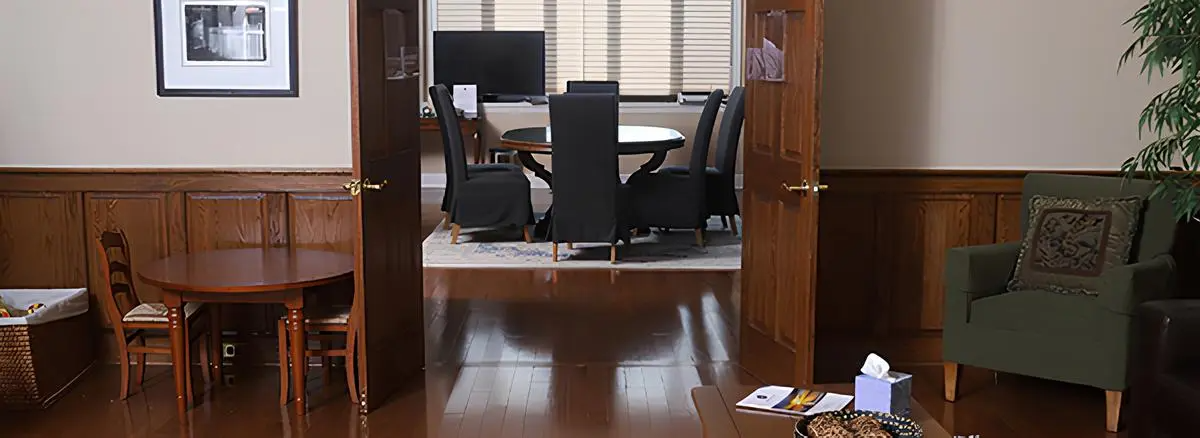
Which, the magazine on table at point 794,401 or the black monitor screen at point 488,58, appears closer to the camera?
the magazine on table at point 794,401

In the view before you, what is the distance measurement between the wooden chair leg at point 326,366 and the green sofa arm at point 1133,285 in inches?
109

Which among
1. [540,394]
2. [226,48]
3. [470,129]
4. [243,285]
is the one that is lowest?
[540,394]

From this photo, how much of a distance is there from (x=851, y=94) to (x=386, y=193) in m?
1.80

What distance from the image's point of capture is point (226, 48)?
4.36 m

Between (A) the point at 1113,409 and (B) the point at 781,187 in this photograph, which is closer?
(A) the point at 1113,409

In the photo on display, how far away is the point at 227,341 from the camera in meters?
4.59

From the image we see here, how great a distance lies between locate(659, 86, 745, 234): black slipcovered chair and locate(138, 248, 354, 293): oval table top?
3.44m

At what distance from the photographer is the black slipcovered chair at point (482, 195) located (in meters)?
7.38

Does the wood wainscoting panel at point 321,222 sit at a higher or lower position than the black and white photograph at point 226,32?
lower

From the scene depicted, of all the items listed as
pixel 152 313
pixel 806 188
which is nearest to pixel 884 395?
pixel 806 188

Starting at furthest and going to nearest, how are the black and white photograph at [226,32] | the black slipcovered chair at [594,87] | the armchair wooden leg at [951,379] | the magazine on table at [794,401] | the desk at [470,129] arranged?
1. the desk at [470,129]
2. the black slipcovered chair at [594,87]
3. the black and white photograph at [226,32]
4. the armchair wooden leg at [951,379]
5. the magazine on table at [794,401]

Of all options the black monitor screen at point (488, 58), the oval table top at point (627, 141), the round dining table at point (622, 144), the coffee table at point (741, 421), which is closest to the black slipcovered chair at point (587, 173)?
the round dining table at point (622, 144)

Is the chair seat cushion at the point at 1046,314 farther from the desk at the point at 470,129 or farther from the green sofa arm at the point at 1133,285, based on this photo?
the desk at the point at 470,129

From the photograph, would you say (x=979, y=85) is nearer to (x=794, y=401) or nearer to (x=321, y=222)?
(x=794, y=401)
